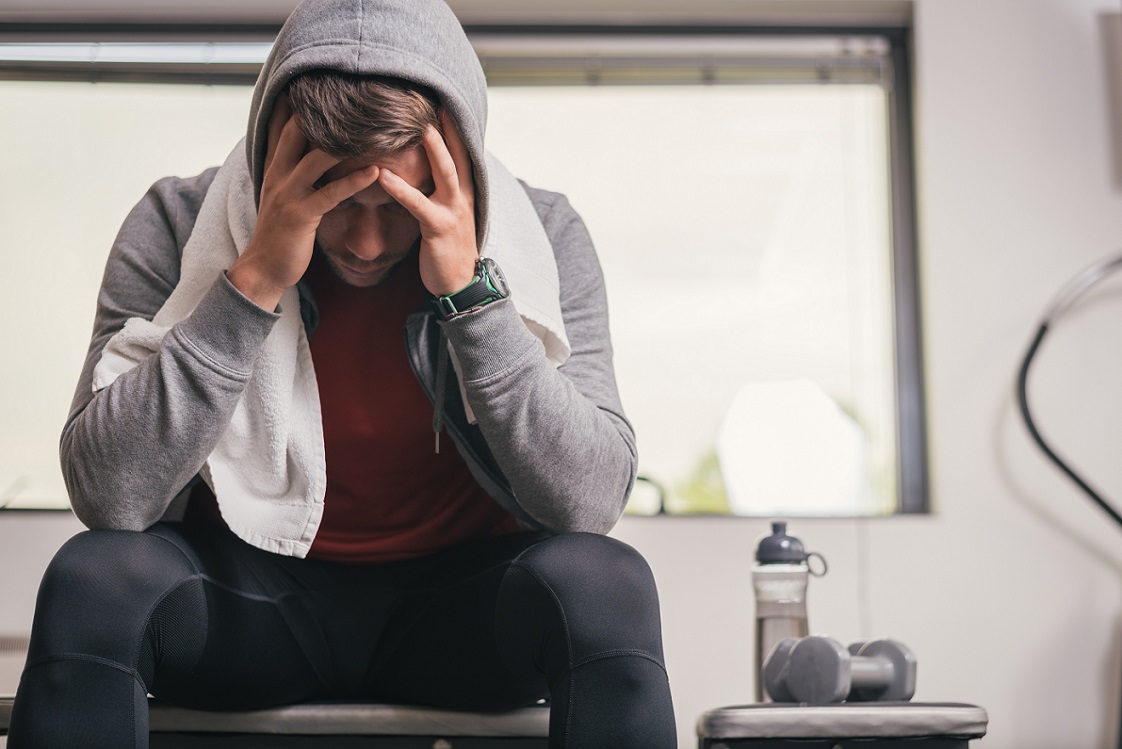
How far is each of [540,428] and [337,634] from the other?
0.91 ft

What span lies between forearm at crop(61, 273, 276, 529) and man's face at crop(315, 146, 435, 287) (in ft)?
0.37

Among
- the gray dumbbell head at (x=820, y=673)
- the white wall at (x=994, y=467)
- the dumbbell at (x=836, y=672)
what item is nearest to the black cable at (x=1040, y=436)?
the white wall at (x=994, y=467)

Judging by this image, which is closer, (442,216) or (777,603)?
(442,216)

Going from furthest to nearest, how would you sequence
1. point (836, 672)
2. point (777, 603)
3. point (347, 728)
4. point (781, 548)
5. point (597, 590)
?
point (777, 603)
point (781, 548)
point (836, 672)
point (347, 728)
point (597, 590)

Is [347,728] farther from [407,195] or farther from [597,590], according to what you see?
[407,195]

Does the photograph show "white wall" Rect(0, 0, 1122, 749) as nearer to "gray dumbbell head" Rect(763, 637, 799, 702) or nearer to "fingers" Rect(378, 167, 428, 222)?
"gray dumbbell head" Rect(763, 637, 799, 702)

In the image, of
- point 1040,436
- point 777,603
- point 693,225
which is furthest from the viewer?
point 693,225

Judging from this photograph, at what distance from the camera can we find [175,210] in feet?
3.64

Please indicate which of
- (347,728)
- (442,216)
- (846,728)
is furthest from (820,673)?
(442,216)

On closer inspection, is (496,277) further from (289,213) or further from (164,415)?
(164,415)

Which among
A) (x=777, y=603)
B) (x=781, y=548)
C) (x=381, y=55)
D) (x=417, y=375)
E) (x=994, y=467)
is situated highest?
(x=381, y=55)

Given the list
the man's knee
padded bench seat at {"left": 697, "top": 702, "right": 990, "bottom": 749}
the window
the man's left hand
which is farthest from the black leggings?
the window

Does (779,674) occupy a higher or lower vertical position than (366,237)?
lower

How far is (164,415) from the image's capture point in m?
0.90
